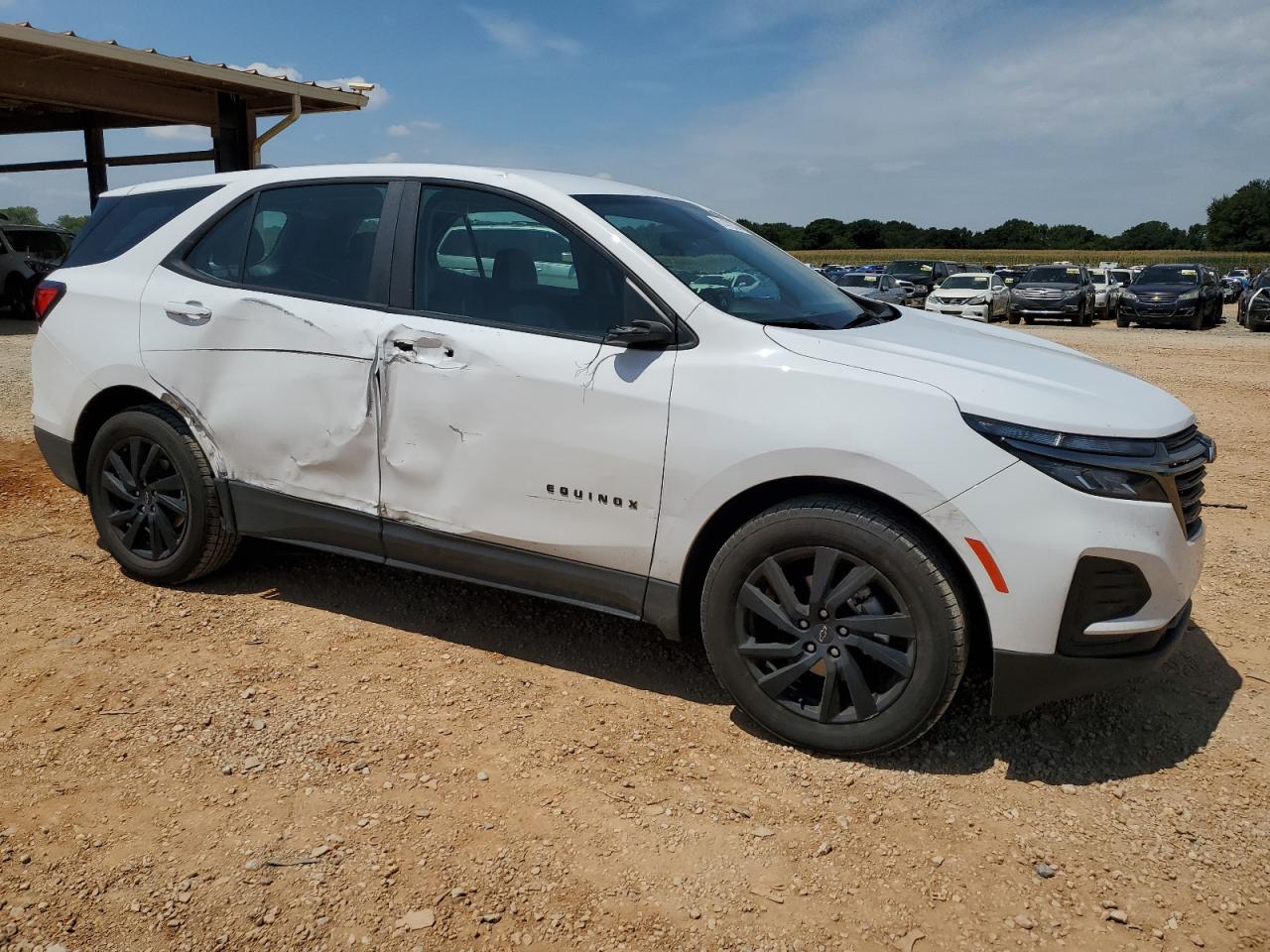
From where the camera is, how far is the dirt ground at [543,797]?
7.86ft

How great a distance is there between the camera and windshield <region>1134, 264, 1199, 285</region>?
2570cm

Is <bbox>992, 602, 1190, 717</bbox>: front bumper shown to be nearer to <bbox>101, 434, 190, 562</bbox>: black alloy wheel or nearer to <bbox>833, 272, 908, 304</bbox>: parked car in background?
<bbox>101, 434, 190, 562</bbox>: black alloy wheel

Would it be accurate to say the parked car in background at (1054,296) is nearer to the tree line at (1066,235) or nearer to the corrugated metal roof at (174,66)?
the corrugated metal roof at (174,66)

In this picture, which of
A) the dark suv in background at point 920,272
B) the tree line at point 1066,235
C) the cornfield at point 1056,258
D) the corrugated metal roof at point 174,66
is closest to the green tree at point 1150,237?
the tree line at point 1066,235

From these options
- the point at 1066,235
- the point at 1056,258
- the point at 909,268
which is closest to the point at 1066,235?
the point at 1066,235

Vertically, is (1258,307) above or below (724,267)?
below

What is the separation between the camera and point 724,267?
3592 millimetres

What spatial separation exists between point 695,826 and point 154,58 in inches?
573

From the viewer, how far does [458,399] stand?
3.46 m

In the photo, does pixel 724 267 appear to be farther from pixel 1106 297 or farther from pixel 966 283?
pixel 1106 297

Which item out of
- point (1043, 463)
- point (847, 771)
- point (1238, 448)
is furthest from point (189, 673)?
point (1238, 448)

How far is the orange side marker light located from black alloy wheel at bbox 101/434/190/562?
3228 millimetres

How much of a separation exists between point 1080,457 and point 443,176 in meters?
2.50

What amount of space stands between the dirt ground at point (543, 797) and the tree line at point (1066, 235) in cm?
10520
